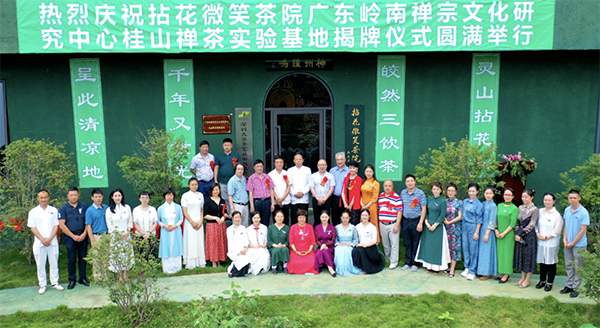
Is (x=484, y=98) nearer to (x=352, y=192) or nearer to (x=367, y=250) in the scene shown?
(x=352, y=192)

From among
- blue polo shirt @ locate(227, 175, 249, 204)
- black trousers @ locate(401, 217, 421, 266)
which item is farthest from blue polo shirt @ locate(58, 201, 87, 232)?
black trousers @ locate(401, 217, 421, 266)

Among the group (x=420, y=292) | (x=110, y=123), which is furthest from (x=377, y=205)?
(x=110, y=123)

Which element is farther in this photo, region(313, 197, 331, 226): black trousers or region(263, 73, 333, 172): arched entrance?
region(263, 73, 333, 172): arched entrance

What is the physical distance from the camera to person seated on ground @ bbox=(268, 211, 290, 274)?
685 cm

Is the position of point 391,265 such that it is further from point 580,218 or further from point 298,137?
point 298,137

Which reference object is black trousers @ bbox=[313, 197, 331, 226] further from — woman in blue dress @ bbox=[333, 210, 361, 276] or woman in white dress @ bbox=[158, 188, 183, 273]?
woman in white dress @ bbox=[158, 188, 183, 273]

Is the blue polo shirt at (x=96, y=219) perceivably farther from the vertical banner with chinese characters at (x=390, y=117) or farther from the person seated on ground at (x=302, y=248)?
the vertical banner with chinese characters at (x=390, y=117)

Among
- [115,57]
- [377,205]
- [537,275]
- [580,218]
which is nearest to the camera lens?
[580,218]

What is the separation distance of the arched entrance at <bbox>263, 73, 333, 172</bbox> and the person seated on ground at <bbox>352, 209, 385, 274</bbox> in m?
2.39

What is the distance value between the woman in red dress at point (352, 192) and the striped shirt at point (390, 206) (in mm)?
487

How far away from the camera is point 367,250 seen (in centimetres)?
682

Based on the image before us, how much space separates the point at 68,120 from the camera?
8562 millimetres

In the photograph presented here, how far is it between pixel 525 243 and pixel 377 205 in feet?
7.11

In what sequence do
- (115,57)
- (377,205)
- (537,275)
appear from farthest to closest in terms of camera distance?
(115,57)
(377,205)
(537,275)
